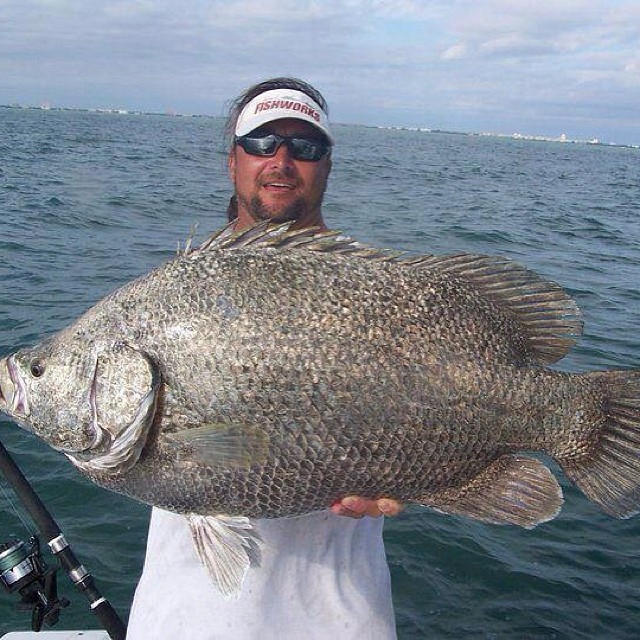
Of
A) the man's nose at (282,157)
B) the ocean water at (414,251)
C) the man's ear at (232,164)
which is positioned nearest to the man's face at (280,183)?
the man's nose at (282,157)

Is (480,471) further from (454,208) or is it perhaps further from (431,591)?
(454,208)

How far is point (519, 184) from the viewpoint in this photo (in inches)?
1403

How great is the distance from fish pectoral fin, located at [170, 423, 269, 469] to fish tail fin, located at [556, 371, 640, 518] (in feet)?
3.66

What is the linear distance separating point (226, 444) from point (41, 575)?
1695mm

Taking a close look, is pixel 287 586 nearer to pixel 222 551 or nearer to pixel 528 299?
pixel 222 551

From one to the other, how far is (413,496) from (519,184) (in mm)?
35451

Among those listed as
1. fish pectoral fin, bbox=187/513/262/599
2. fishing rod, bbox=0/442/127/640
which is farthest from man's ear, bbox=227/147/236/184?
fish pectoral fin, bbox=187/513/262/599

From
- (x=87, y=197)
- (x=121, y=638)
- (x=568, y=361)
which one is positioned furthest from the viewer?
(x=87, y=197)

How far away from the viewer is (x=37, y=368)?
2408 mm

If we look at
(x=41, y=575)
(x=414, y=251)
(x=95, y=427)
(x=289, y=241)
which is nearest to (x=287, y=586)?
(x=95, y=427)

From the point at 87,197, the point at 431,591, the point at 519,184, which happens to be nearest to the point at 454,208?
the point at 87,197

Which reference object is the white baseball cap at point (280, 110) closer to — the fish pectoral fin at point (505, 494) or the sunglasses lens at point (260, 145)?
the sunglasses lens at point (260, 145)

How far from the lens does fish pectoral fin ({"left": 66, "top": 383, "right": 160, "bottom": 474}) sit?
224cm

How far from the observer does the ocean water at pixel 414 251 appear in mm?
4977
